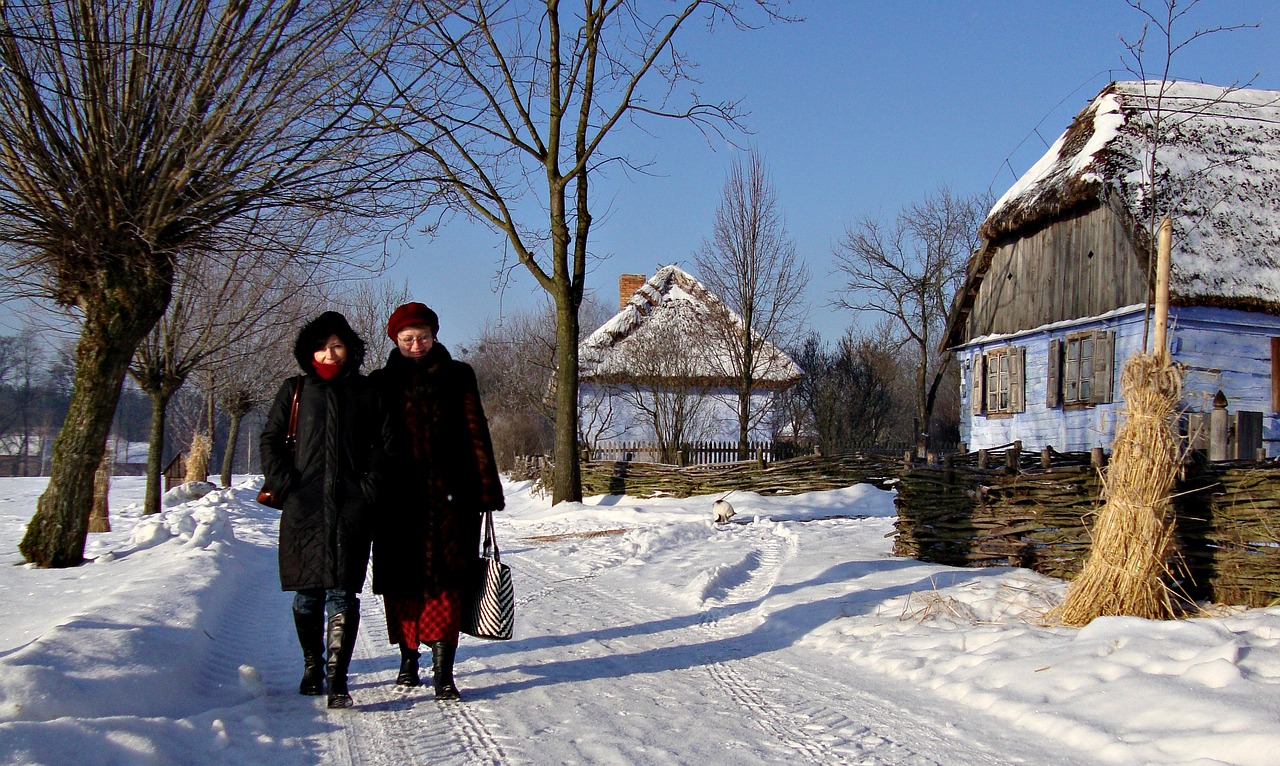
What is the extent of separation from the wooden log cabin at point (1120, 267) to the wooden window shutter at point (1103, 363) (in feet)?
0.08

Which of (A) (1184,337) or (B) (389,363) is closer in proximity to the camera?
(B) (389,363)

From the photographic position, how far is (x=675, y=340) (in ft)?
95.6

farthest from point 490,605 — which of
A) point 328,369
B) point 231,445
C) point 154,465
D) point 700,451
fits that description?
point 231,445

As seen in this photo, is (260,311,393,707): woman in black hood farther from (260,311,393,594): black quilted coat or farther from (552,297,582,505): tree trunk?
(552,297,582,505): tree trunk

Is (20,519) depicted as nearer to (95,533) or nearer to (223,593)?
(95,533)

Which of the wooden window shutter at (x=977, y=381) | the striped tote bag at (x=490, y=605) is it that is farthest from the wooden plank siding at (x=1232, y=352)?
the striped tote bag at (x=490, y=605)

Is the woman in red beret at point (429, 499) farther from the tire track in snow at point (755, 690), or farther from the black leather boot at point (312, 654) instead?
the tire track in snow at point (755, 690)

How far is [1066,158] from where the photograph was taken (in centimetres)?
1761

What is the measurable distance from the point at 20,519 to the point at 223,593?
38.1ft

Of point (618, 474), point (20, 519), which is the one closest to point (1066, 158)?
point (618, 474)

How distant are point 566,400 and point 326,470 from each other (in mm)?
11074

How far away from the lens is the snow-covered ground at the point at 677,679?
372cm

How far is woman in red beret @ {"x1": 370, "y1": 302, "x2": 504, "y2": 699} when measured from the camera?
15.3ft

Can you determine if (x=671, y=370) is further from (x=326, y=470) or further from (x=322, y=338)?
(x=326, y=470)
